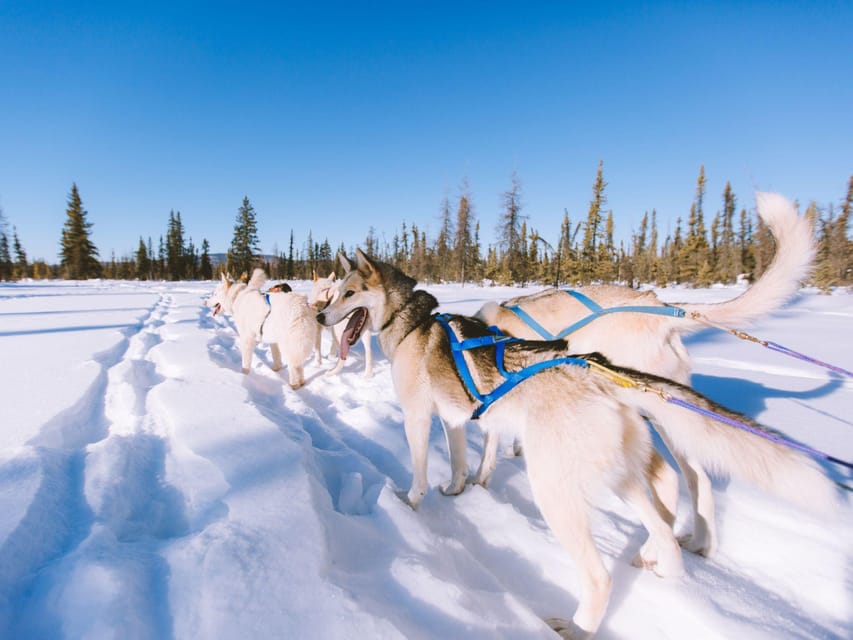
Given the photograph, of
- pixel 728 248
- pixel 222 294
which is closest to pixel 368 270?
pixel 222 294

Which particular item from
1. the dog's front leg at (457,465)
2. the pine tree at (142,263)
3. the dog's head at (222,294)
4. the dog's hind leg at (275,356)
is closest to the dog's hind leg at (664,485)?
the dog's front leg at (457,465)

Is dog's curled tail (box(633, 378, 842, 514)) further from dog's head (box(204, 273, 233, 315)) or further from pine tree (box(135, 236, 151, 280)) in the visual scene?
pine tree (box(135, 236, 151, 280))

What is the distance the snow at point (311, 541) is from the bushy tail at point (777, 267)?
4.47ft

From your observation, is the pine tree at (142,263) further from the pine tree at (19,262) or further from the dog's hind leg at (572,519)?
the dog's hind leg at (572,519)

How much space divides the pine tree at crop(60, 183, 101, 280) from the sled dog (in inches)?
2760

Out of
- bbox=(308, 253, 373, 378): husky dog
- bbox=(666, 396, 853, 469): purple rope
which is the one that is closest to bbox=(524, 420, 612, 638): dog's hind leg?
bbox=(666, 396, 853, 469): purple rope

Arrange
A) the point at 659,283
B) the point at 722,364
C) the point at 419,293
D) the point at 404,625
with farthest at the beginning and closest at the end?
the point at 659,283, the point at 722,364, the point at 419,293, the point at 404,625

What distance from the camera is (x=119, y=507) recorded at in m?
2.15

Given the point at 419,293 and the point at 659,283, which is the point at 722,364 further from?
the point at 659,283

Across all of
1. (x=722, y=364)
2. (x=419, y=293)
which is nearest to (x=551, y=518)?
(x=419, y=293)

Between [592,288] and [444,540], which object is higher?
[592,288]

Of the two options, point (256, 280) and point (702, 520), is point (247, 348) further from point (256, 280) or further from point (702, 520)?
point (702, 520)

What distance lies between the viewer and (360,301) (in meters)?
3.40

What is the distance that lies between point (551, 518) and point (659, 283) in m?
54.5
